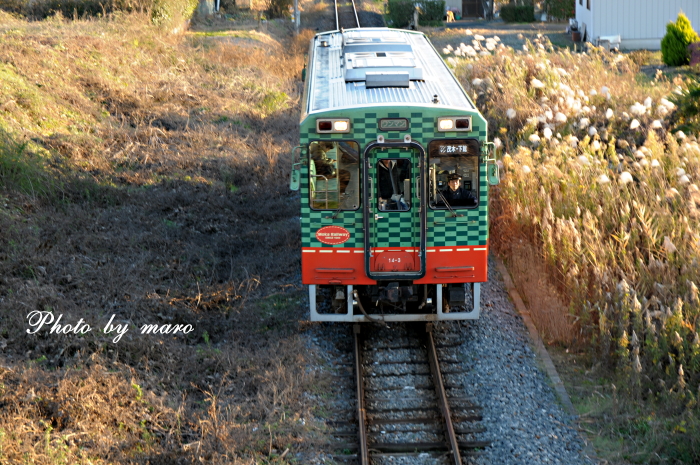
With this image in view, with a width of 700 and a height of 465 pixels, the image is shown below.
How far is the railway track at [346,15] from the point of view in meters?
37.5

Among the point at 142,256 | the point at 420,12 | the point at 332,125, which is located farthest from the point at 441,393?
the point at 420,12

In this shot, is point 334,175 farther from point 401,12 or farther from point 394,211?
point 401,12

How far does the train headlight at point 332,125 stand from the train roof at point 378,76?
0.17 metres

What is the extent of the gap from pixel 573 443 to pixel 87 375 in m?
4.98

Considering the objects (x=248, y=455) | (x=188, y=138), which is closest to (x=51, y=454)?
(x=248, y=455)

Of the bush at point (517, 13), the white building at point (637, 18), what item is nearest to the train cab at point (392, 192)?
the white building at point (637, 18)

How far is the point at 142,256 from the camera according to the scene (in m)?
11.8

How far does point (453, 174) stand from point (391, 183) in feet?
2.49

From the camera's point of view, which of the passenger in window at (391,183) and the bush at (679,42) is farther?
the bush at (679,42)

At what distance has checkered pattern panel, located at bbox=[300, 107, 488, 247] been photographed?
905 cm

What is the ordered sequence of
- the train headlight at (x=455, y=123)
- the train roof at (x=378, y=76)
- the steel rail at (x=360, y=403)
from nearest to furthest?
the steel rail at (x=360, y=403)
the train headlight at (x=455, y=123)
the train roof at (x=378, y=76)

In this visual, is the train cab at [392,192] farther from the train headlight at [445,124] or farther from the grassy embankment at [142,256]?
the grassy embankment at [142,256]

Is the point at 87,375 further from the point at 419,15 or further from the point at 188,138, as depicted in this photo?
the point at 419,15

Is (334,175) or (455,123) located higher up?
(455,123)
